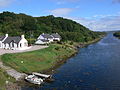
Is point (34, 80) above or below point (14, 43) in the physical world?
below

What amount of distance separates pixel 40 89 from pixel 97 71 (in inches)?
944

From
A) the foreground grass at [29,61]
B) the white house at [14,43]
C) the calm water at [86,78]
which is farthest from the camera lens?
the white house at [14,43]

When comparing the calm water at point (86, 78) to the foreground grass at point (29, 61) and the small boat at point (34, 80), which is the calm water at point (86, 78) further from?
the foreground grass at point (29, 61)

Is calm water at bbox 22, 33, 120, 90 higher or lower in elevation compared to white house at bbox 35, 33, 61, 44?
lower

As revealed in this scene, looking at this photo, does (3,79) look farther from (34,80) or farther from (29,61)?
(29,61)

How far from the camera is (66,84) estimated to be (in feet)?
182

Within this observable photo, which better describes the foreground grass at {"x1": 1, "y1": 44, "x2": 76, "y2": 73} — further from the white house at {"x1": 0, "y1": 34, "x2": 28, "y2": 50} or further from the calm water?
the white house at {"x1": 0, "y1": 34, "x2": 28, "y2": 50}

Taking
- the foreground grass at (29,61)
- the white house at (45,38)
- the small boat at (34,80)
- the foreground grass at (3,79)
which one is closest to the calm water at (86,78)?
the small boat at (34,80)

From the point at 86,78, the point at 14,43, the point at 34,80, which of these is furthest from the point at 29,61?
the point at 14,43

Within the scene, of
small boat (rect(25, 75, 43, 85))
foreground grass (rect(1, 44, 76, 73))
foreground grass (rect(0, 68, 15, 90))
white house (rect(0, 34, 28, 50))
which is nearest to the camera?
foreground grass (rect(0, 68, 15, 90))

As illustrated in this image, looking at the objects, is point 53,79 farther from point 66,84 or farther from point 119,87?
point 119,87

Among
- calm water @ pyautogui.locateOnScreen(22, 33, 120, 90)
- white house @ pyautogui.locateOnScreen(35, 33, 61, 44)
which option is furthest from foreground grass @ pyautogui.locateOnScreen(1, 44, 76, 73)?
white house @ pyautogui.locateOnScreen(35, 33, 61, 44)

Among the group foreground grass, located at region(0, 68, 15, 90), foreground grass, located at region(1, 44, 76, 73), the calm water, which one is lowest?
the calm water

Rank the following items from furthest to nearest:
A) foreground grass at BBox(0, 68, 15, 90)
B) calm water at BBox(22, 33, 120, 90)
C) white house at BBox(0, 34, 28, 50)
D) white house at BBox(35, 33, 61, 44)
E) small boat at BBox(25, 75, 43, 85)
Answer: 1. white house at BBox(35, 33, 61, 44)
2. white house at BBox(0, 34, 28, 50)
3. small boat at BBox(25, 75, 43, 85)
4. calm water at BBox(22, 33, 120, 90)
5. foreground grass at BBox(0, 68, 15, 90)
